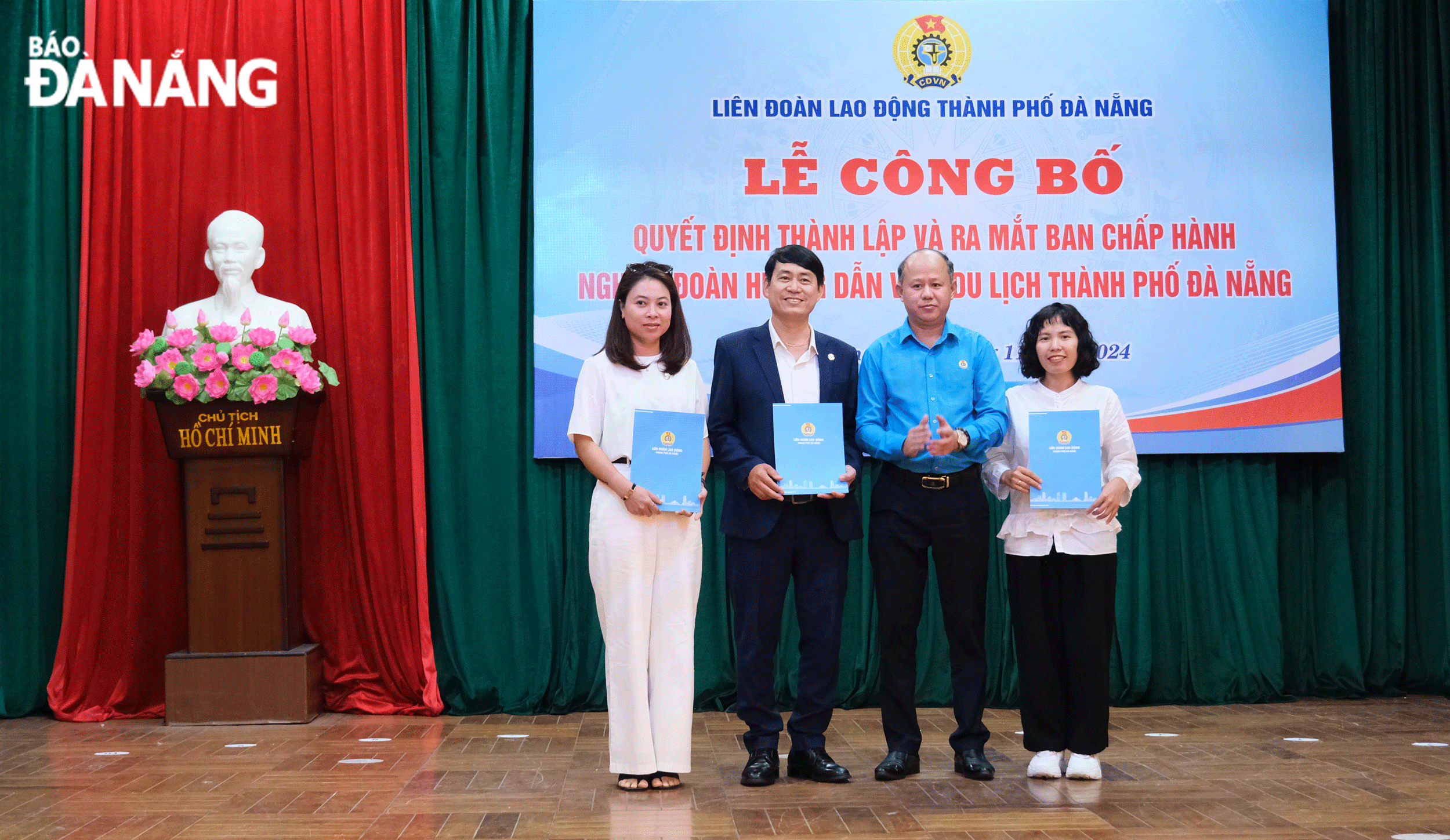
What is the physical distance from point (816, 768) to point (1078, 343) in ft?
4.62

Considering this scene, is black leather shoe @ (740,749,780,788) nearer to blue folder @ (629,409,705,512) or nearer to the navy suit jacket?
the navy suit jacket

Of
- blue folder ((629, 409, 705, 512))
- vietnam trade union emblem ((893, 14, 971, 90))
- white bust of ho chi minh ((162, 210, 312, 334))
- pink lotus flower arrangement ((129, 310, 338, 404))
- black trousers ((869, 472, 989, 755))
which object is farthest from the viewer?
vietnam trade union emblem ((893, 14, 971, 90))

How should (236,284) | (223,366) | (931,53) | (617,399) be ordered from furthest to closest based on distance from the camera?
(931,53)
(236,284)
(223,366)
(617,399)

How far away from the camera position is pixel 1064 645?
301 cm

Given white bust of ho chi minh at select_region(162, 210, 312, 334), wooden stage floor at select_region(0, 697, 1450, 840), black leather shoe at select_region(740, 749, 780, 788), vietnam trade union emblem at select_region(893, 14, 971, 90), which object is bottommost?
wooden stage floor at select_region(0, 697, 1450, 840)

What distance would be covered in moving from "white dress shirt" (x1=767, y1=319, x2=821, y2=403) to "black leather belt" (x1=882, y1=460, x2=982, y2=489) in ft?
0.99

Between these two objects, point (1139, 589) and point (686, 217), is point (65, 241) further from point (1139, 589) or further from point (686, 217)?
point (1139, 589)

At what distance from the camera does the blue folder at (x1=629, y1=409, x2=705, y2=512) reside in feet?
9.20

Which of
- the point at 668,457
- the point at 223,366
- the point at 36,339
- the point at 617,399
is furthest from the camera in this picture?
the point at 36,339

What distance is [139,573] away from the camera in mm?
4246

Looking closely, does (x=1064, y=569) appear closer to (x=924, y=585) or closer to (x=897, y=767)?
(x=924, y=585)

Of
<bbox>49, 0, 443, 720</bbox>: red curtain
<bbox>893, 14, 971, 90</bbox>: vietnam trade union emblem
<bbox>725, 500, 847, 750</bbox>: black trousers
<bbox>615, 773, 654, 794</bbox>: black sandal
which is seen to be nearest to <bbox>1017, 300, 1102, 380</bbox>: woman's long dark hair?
<bbox>725, 500, 847, 750</bbox>: black trousers

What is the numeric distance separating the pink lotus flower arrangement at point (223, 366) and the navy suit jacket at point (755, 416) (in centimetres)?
178

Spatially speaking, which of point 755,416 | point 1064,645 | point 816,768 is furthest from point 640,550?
point 1064,645
